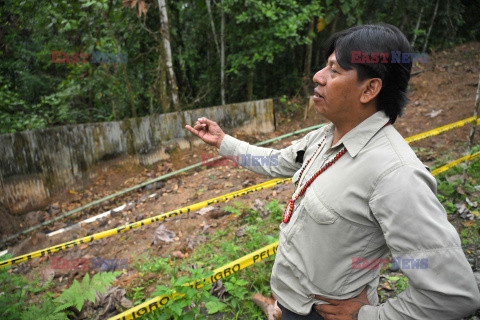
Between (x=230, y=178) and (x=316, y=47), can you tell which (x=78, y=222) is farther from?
(x=316, y=47)

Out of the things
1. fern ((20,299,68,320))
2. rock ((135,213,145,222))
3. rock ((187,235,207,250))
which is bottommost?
rock ((135,213,145,222))

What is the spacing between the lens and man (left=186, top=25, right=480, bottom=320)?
98 centimetres

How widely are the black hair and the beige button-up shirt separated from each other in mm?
79

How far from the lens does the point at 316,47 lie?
12.6 metres

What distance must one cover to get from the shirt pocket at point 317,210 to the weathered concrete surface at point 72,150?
585 centimetres

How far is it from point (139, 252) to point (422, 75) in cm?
1105

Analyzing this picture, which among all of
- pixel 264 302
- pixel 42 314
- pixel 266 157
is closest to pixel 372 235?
pixel 266 157

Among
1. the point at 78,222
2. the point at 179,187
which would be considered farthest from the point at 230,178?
the point at 78,222

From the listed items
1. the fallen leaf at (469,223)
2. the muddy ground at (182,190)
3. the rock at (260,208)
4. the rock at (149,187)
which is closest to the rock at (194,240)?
the muddy ground at (182,190)

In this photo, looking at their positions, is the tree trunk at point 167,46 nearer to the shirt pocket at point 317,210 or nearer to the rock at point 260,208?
the rock at point 260,208

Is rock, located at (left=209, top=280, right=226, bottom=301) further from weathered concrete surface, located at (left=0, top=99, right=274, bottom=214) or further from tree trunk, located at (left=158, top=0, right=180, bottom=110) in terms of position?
tree trunk, located at (left=158, top=0, right=180, bottom=110)

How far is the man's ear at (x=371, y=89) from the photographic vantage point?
46.8 inches

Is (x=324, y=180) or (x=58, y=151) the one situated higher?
(x=324, y=180)

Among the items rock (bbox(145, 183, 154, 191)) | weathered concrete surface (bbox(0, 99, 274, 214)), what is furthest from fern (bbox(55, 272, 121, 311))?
weathered concrete surface (bbox(0, 99, 274, 214))
